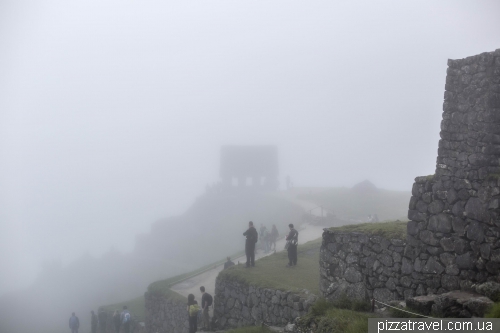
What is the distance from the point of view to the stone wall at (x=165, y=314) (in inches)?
763

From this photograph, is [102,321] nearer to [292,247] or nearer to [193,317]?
[193,317]

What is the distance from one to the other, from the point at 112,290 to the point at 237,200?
23482mm

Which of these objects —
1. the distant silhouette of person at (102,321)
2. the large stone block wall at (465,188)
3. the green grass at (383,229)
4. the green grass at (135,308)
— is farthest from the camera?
the green grass at (135,308)

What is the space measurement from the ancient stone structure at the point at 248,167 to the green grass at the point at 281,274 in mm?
47314

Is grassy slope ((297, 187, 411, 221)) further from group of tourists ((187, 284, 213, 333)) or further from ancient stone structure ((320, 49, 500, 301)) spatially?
ancient stone structure ((320, 49, 500, 301))

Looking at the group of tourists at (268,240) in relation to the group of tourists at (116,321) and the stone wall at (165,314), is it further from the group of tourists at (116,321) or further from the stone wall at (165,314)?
the group of tourists at (116,321)

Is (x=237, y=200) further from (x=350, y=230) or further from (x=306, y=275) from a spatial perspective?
(x=350, y=230)

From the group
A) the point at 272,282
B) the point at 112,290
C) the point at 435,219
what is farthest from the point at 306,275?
the point at 112,290

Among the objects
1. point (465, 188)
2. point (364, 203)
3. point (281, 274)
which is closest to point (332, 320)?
point (465, 188)

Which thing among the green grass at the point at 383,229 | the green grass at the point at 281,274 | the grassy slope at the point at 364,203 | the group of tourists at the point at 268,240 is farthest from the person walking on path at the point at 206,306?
the grassy slope at the point at 364,203

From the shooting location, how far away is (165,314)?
21016 mm

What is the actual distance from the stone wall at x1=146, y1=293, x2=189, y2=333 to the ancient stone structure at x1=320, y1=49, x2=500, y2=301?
1050cm

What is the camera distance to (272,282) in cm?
1520

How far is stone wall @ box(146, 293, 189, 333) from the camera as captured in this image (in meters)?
19.4
